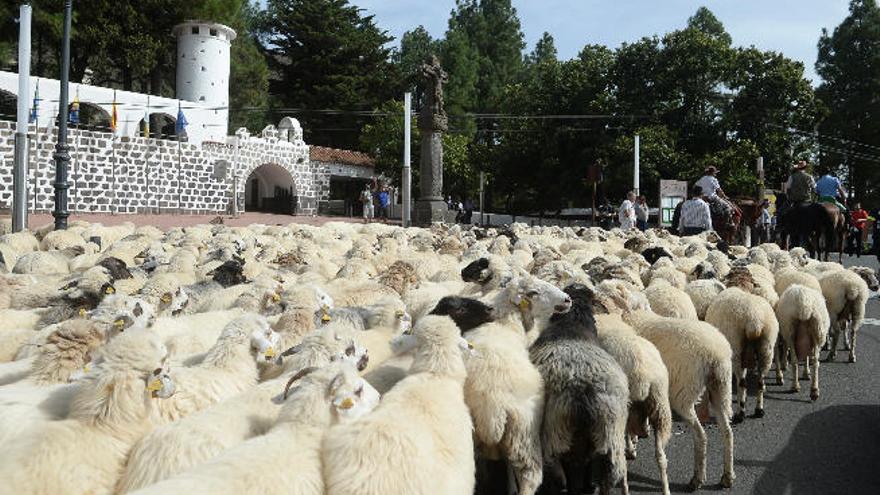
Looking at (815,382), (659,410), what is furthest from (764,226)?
(659,410)

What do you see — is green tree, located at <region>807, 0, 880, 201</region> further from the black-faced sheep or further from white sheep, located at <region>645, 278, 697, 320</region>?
the black-faced sheep

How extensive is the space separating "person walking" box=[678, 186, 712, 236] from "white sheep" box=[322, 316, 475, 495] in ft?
43.2

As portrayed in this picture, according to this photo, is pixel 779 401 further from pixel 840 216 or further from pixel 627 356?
pixel 840 216

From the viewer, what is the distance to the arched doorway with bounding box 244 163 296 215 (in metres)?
39.4

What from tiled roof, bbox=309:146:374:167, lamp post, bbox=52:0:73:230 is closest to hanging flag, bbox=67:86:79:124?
tiled roof, bbox=309:146:374:167

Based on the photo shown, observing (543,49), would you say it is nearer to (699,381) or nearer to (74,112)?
(74,112)

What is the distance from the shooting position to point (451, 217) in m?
25.7

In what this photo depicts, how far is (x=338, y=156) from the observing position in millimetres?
43656

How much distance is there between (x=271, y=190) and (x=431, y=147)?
20.1 metres

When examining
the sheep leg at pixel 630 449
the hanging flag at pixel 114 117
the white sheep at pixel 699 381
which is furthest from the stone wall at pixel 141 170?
the white sheep at pixel 699 381

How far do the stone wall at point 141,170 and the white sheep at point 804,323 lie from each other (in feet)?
80.3

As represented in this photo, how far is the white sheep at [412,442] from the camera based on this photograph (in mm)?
3020

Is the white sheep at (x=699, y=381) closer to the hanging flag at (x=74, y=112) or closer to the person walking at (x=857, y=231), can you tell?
the person walking at (x=857, y=231)

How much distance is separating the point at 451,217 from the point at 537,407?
21.8 meters
